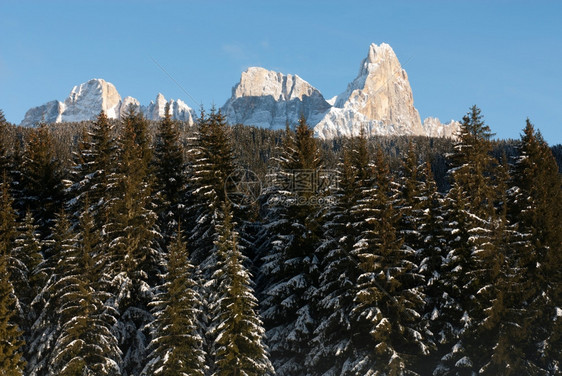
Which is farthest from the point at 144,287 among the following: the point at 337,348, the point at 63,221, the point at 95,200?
the point at 337,348

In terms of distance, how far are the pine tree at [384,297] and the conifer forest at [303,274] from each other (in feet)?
0.38

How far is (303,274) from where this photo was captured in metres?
31.7

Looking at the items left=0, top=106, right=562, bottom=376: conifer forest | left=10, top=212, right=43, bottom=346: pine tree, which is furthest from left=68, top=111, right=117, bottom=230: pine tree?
left=10, top=212, right=43, bottom=346: pine tree

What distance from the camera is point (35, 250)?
32625 millimetres

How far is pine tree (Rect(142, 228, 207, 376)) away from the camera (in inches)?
992

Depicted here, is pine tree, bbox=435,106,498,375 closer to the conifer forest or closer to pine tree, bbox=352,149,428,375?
the conifer forest

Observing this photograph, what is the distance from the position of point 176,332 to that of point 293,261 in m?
8.94

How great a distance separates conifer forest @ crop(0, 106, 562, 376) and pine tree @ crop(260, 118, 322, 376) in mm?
129

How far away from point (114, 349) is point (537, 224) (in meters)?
25.9

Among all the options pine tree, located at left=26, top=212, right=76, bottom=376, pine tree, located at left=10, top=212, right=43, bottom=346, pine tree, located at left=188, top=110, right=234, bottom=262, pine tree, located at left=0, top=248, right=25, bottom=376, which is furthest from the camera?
pine tree, located at left=188, top=110, right=234, bottom=262

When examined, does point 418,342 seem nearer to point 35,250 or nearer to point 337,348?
point 337,348

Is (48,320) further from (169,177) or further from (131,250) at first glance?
(169,177)

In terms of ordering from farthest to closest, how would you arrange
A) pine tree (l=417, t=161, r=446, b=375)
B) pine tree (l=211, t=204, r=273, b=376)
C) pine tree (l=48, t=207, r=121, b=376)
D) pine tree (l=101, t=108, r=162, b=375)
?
pine tree (l=417, t=161, r=446, b=375) → pine tree (l=101, t=108, r=162, b=375) → pine tree (l=211, t=204, r=273, b=376) → pine tree (l=48, t=207, r=121, b=376)

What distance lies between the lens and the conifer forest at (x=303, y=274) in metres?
26.8
